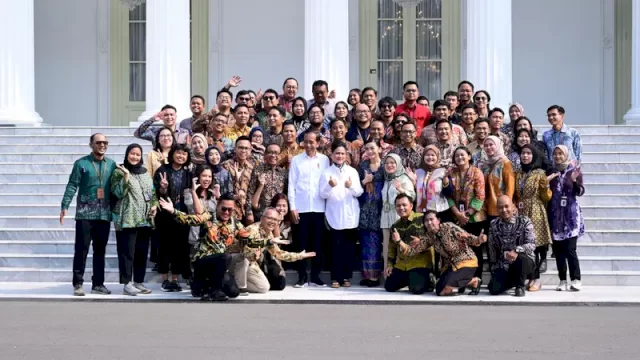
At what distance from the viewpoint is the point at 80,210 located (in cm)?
1259

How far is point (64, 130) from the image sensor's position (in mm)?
18141

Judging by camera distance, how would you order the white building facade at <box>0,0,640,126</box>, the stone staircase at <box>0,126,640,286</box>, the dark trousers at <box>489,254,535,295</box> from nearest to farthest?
the dark trousers at <box>489,254,535,295</box> → the stone staircase at <box>0,126,640,286</box> → the white building facade at <box>0,0,640,126</box>

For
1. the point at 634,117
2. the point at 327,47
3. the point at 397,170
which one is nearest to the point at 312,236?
the point at 397,170

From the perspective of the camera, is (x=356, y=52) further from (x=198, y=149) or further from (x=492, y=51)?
(x=198, y=149)

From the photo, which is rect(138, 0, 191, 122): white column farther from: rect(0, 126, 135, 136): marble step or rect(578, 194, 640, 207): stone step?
rect(578, 194, 640, 207): stone step

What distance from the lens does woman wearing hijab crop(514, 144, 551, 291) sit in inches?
502

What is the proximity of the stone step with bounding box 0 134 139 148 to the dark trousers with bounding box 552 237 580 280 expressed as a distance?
7.67m

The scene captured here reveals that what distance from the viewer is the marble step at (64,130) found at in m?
18.0

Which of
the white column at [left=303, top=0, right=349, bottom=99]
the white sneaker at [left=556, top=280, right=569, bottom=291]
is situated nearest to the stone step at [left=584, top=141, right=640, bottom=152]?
the white column at [left=303, top=0, right=349, bottom=99]

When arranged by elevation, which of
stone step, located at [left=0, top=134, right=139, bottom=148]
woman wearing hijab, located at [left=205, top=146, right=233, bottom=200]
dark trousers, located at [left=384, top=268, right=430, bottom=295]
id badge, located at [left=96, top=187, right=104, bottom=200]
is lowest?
dark trousers, located at [left=384, top=268, right=430, bottom=295]

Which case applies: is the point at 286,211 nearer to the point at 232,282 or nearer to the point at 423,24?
the point at 232,282

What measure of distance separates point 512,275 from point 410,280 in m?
1.16

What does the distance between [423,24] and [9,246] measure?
11.8 meters

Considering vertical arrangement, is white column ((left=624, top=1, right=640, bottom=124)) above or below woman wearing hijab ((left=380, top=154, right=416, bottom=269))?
above
